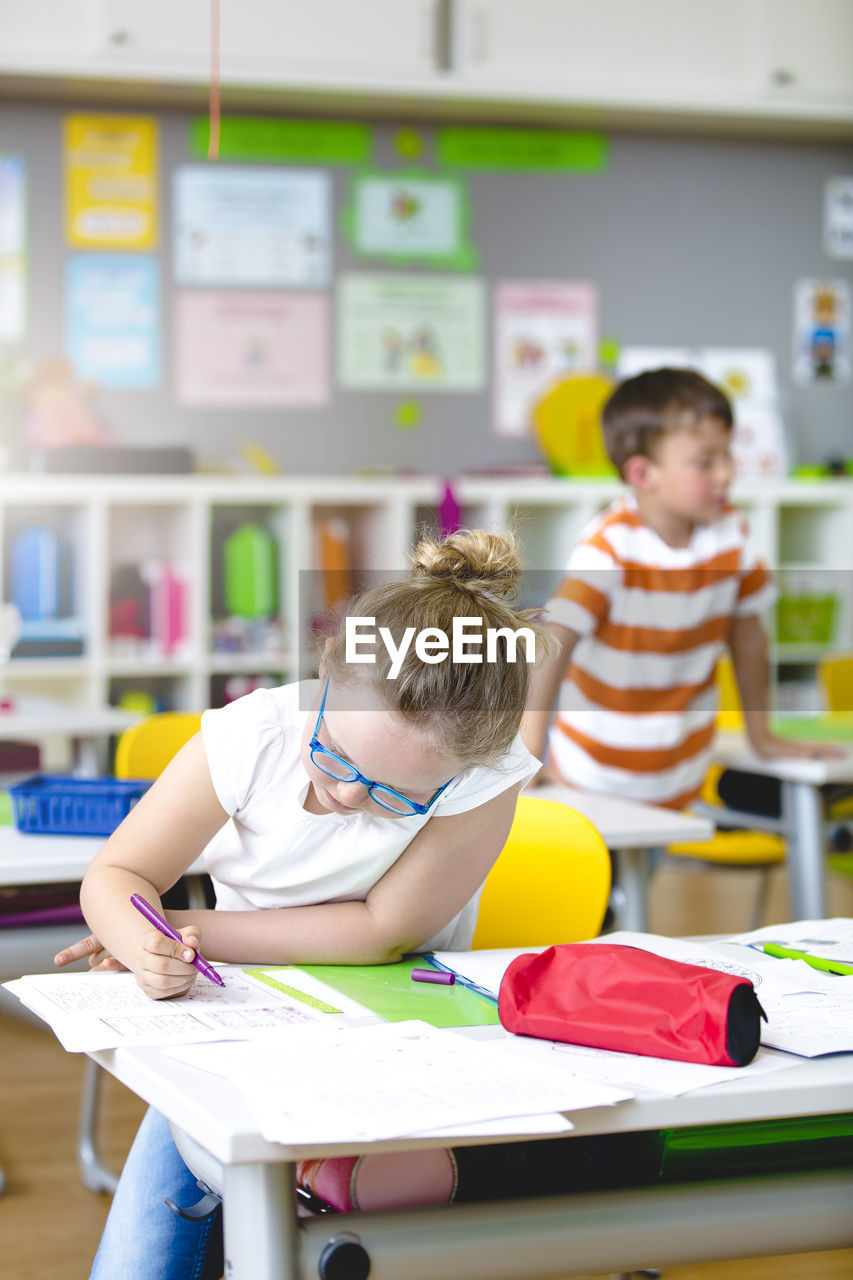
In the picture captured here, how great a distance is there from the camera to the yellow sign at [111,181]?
4.11 meters

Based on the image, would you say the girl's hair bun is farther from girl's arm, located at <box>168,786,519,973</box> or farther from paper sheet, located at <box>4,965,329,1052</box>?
paper sheet, located at <box>4,965,329,1052</box>

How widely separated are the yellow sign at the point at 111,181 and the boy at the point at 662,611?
2.16 metres

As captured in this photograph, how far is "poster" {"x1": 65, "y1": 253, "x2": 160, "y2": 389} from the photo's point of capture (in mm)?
4125

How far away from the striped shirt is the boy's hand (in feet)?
0.34

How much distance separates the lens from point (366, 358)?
14.3 ft

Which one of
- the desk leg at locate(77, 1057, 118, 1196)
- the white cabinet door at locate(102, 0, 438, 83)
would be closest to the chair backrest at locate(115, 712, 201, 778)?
the desk leg at locate(77, 1057, 118, 1196)

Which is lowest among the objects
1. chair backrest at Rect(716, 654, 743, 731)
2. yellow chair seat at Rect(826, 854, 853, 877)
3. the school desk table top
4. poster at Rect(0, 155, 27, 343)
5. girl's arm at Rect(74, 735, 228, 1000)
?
yellow chair seat at Rect(826, 854, 853, 877)

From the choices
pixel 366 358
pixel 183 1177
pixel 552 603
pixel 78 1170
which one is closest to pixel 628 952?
pixel 183 1177

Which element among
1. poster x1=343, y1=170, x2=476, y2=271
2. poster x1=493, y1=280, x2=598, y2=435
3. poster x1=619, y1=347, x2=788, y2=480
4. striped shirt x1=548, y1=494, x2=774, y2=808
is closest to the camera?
striped shirt x1=548, y1=494, x2=774, y2=808

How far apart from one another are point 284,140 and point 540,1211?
12.7ft

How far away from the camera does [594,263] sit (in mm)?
4516

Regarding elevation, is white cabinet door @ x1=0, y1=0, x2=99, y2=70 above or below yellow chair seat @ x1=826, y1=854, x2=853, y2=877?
above

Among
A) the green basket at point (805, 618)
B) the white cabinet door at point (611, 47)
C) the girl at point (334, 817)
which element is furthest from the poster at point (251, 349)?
the girl at point (334, 817)

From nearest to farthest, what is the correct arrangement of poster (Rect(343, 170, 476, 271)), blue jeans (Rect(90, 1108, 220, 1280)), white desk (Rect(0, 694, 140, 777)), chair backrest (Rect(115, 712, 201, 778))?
blue jeans (Rect(90, 1108, 220, 1280))
chair backrest (Rect(115, 712, 201, 778))
white desk (Rect(0, 694, 140, 777))
poster (Rect(343, 170, 476, 271))
